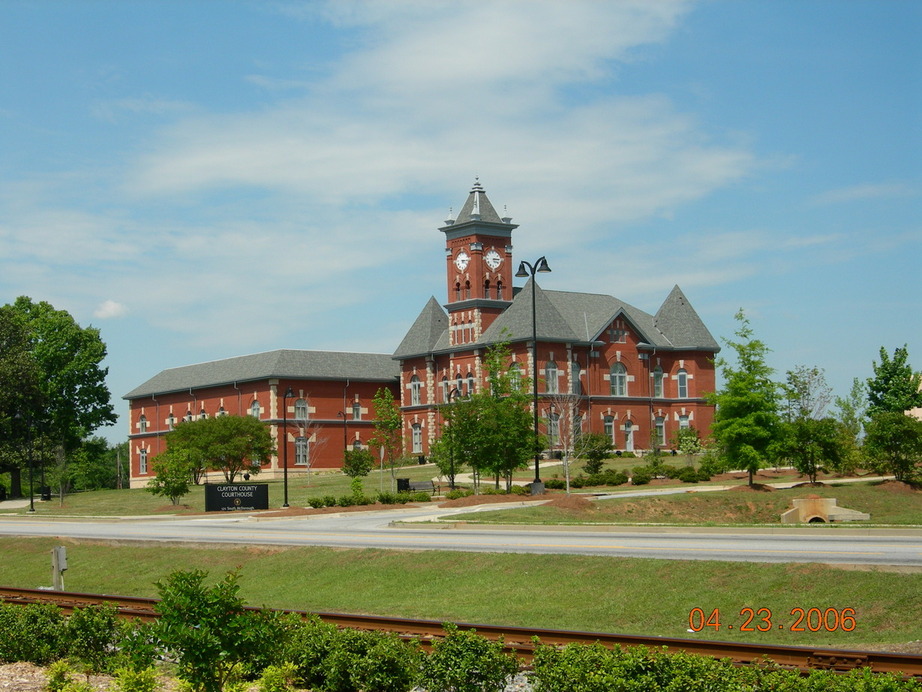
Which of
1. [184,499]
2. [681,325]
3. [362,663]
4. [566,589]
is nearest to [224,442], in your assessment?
[184,499]

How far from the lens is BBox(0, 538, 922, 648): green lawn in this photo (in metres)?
18.0

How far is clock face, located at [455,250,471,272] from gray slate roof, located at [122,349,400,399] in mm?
15046

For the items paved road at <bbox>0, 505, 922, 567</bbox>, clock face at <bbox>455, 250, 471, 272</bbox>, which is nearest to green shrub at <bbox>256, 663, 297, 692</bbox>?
paved road at <bbox>0, 505, 922, 567</bbox>

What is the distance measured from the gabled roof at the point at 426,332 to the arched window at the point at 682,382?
19552mm

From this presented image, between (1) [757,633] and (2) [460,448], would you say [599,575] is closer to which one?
(1) [757,633]

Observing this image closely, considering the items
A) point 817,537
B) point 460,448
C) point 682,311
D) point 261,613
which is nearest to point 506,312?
point 682,311

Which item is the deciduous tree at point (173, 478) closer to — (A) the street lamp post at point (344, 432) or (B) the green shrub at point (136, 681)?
(A) the street lamp post at point (344, 432)

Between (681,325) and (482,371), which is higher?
(681,325)

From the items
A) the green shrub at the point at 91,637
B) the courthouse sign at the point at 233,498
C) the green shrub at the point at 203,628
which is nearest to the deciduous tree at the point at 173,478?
the courthouse sign at the point at 233,498

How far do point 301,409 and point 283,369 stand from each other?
3.97 meters

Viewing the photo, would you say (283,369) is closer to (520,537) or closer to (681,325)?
(681,325)

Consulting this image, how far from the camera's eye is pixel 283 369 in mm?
95438

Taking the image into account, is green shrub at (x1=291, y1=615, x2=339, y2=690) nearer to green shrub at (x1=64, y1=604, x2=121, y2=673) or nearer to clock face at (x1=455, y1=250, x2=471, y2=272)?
green shrub at (x1=64, y1=604, x2=121, y2=673)
